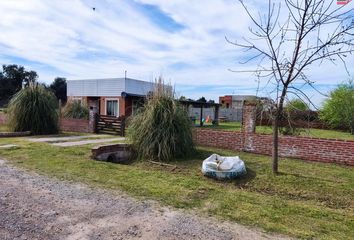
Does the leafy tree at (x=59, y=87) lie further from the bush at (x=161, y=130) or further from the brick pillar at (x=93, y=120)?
the bush at (x=161, y=130)

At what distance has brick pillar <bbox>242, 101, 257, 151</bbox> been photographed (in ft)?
29.7

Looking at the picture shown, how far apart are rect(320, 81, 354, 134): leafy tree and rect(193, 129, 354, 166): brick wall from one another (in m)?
12.5

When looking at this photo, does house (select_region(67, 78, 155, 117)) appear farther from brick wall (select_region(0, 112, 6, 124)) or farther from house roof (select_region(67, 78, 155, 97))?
brick wall (select_region(0, 112, 6, 124))

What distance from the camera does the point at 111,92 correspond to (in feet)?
72.8

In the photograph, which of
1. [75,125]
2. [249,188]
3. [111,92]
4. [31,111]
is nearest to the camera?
[249,188]

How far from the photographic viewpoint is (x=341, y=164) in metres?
7.54

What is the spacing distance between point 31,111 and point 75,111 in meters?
4.85

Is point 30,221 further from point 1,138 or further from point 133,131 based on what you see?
point 1,138

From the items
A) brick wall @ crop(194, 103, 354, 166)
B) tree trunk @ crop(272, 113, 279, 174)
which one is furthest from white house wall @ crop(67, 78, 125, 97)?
tree trunk @ crop(272, 113, 279, 174)

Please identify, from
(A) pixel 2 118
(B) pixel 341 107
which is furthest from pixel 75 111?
(B) pixel 341 107

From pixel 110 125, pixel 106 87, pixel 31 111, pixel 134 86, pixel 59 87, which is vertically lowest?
pixel 110 125

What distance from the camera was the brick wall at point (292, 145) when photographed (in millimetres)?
7602

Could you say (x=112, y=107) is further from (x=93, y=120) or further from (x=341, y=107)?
(x=341, y=107)

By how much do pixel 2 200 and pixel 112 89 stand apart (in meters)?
18.4
